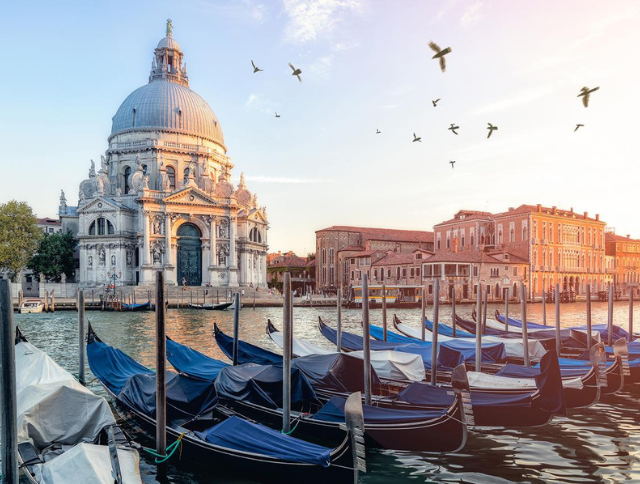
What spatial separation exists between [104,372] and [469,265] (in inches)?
1356

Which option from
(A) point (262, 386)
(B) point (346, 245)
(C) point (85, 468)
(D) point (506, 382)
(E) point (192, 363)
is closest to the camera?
(C) point (85, 468)

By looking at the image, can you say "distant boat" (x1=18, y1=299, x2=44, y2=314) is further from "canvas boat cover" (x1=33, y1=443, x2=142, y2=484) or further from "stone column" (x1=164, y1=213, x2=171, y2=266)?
"canvas boat cover" (x1=33, y1=443, x2=142, y2=484)

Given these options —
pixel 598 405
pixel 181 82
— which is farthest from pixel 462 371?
pixel 181 82

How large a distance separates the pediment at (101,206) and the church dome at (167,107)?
24.9 feet

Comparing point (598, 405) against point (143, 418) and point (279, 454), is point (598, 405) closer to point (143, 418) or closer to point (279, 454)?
point (279, 454)

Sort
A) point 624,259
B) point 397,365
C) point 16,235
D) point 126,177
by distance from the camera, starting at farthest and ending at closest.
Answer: point 624,259 < point 126,177 < point 16,235 < point 397,365

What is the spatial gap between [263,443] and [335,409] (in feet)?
4.74

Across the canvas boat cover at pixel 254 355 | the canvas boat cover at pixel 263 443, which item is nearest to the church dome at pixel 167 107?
the canvas boat cover at pixel 254 355

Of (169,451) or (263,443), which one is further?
(169,451)

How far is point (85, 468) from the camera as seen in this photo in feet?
15.2

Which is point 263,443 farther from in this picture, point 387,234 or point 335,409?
point 387,234

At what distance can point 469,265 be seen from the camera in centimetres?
4012

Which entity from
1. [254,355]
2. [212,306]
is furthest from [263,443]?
[212,306]

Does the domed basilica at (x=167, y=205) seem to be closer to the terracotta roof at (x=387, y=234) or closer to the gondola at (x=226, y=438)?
the terracotta roof at (x=387, y=234)
